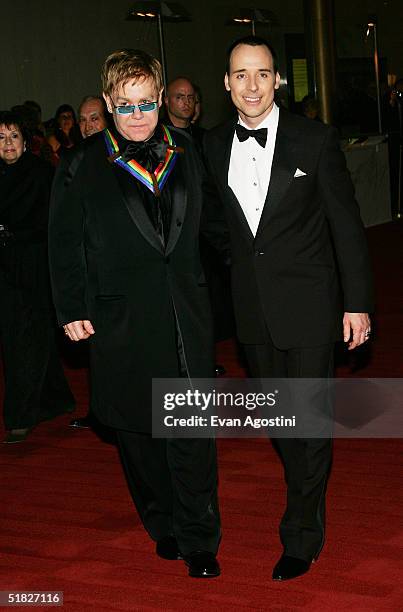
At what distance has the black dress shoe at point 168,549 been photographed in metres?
3.67

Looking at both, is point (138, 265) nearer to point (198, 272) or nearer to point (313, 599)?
point (198, 272)

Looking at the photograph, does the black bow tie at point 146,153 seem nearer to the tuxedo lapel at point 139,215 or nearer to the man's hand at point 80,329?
the tuxedo lapel at point 139,215

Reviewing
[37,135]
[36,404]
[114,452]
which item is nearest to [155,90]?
[114,452]

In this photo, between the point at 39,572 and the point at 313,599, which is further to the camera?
the point at 39,572

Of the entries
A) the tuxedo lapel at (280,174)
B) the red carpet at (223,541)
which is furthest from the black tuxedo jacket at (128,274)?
the red carpet at (223,541)

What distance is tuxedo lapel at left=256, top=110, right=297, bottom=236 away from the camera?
11.0 ft

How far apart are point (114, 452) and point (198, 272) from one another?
1.88 metres

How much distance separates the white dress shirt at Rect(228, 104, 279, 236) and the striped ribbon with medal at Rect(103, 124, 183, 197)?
20 centimetres

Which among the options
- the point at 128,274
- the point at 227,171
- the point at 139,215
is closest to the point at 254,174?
the point at 227,171

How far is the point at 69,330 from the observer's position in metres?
3.51

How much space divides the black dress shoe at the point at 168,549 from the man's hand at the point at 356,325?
92 cm

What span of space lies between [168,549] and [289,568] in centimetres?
46

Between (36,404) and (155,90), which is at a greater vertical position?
(155,90)

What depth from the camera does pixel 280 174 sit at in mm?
3346
